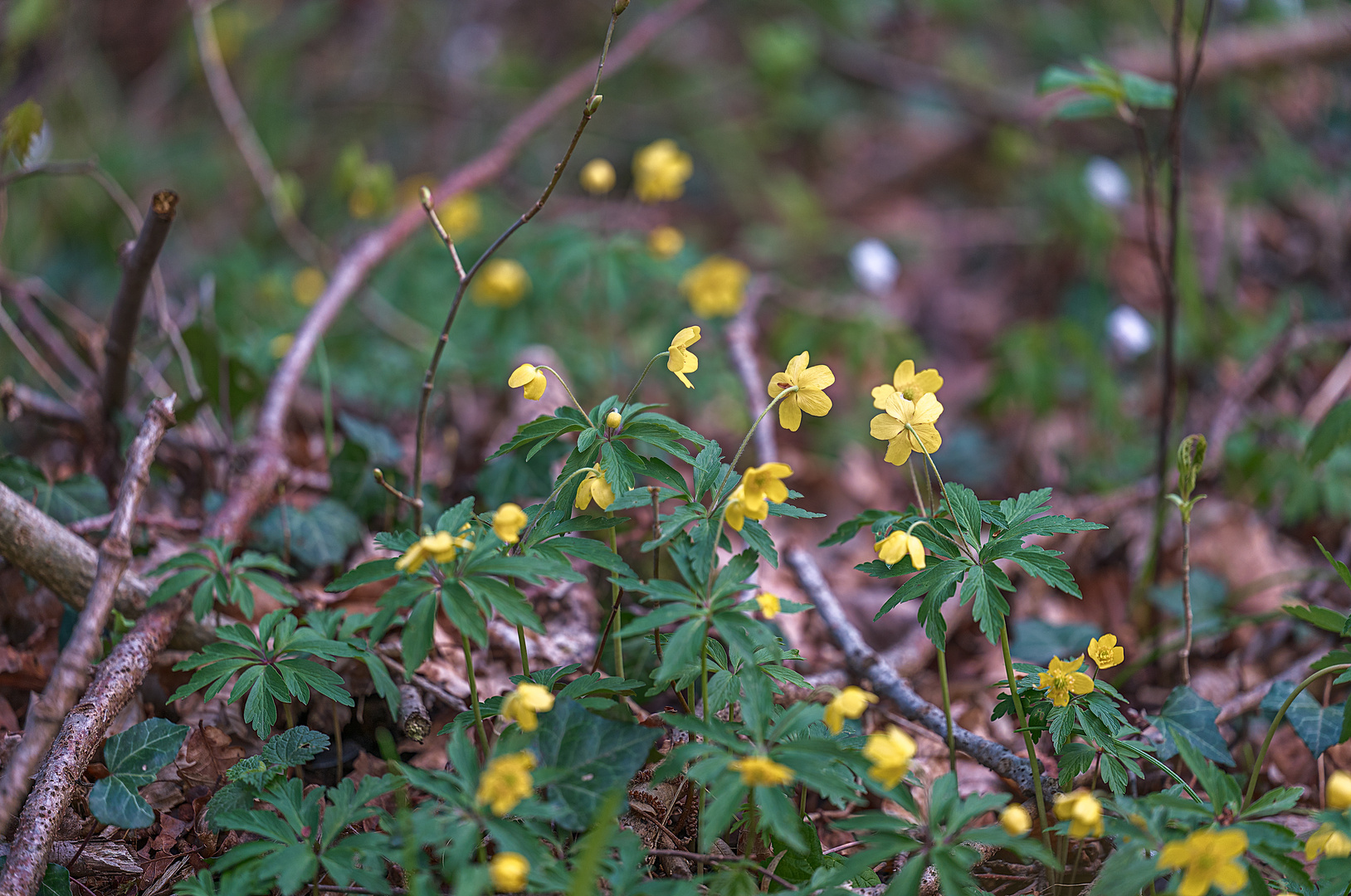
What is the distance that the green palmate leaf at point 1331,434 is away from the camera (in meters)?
2.10

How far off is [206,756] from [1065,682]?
5.54 ft

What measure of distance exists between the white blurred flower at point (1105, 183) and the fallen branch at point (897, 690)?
2.90 m

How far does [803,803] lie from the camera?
5.02 feet

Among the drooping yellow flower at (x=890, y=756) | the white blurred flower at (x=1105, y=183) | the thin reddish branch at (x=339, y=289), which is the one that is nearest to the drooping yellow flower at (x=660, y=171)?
the thin reddish branch at (x=339, y=289)

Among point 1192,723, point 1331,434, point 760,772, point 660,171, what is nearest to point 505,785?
point 760,772

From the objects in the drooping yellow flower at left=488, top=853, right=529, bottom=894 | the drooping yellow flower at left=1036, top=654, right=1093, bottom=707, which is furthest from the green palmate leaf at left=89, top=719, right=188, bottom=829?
the drooping yellow flower at left=1036, top=654, right=1093, bottom=707

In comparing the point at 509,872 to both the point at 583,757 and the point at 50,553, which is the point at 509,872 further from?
the point at 50,553

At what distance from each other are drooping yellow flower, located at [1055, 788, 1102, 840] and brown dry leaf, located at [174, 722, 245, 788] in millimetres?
1581

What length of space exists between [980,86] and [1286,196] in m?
1.65

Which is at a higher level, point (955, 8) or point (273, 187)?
point (273, 187)

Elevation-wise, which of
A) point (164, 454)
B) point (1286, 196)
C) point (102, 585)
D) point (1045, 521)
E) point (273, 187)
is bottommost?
point (1286, 196)

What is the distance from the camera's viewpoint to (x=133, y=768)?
156cm

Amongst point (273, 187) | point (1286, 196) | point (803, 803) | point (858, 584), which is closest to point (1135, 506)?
point (858, 584)

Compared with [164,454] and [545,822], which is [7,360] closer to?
[164,454]
